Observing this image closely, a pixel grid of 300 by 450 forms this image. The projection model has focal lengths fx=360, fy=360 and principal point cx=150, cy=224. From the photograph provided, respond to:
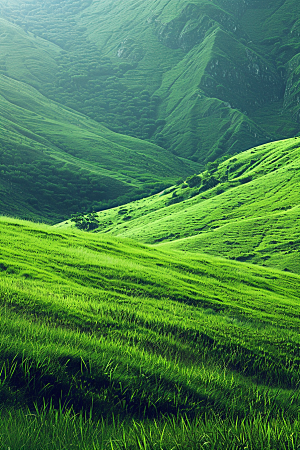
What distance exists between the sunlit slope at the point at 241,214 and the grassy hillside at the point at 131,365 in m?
47.2

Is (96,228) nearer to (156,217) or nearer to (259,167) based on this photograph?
(156,217)

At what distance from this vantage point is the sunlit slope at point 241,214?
206 ft

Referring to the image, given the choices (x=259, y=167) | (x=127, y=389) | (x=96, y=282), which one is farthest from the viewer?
(x=259, y=167)

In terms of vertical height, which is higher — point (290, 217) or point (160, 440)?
point (290, 217)

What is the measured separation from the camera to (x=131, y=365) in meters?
6.36

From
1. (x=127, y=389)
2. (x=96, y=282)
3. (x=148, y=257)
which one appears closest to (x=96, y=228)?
(x=148, y=257)

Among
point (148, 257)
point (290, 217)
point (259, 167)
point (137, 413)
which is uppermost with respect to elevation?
point (259, 167)

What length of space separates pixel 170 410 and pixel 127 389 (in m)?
0.75

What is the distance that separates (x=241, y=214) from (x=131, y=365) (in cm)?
7824

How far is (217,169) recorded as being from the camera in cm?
13150

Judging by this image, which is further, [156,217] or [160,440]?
[156,217]

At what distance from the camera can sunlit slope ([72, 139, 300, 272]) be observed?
6291 cm

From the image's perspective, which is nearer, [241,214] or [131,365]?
[131,365]

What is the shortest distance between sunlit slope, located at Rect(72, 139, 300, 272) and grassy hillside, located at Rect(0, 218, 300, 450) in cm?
4722
